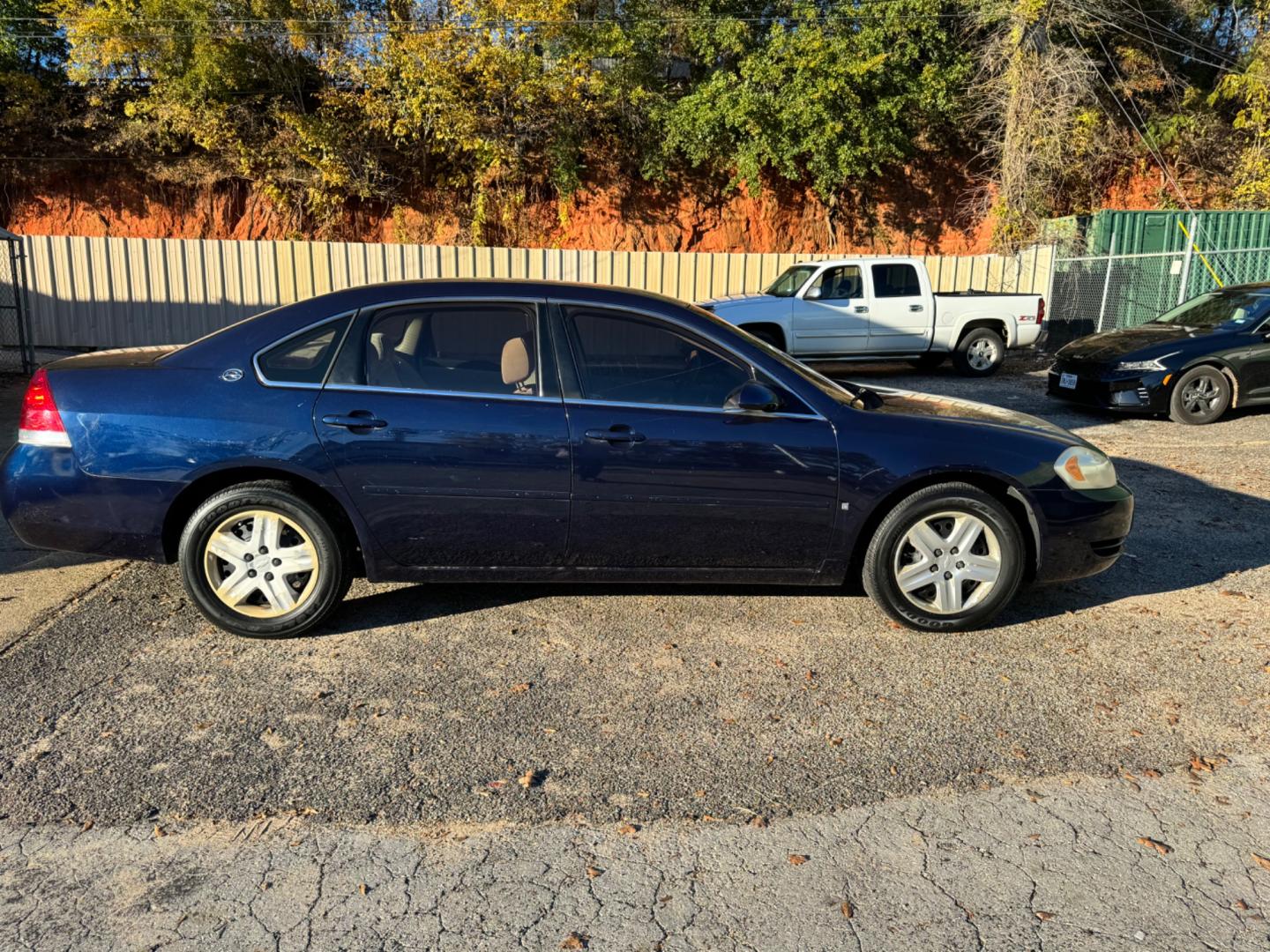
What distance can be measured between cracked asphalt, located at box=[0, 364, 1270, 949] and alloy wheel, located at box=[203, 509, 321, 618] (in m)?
0.20

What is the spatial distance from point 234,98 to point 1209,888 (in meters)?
24.6

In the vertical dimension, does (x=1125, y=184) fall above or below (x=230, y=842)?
above

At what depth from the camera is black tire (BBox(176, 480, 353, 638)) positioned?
14.0 ft

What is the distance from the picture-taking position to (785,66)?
20953 millimetres

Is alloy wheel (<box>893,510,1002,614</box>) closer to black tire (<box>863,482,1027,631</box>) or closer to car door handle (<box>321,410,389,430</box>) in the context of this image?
black tire (<box>863,482,1027,631</box>)

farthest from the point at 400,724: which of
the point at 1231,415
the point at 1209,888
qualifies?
the point at 1231,415

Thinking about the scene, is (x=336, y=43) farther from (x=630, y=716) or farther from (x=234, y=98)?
(x=630, y=716)

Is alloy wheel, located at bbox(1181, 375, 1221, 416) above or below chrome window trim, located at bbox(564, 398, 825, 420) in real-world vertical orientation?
below

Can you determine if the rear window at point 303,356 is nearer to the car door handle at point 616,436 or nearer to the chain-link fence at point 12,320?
the car door handle at point 616,436

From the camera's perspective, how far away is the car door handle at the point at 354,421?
4.25 metres

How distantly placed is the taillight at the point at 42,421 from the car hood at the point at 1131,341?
10.2 metres

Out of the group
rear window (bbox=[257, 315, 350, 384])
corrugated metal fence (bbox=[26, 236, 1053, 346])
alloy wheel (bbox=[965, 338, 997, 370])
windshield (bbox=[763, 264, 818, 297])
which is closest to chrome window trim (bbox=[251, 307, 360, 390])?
rear window (bbox=[257, 315, 350, 384])

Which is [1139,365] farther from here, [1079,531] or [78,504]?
[78,504]

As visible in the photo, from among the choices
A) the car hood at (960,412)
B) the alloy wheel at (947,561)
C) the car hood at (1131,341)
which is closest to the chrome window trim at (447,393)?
the car hood at (960,412)
